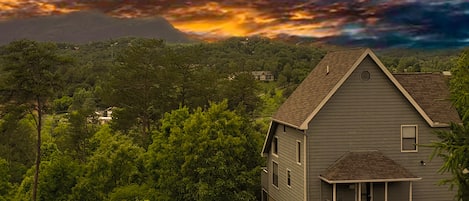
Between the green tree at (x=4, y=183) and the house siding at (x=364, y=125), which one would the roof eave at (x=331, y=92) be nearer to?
the house siding at (x=364, y=125)

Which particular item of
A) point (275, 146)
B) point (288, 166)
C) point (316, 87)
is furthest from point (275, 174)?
point (316, 87)

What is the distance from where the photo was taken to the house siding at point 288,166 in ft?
98.3

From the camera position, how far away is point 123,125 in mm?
50281

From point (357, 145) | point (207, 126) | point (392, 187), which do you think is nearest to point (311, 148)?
point (357, 145)

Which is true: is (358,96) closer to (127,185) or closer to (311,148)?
(311,148)

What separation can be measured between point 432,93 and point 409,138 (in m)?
3.39

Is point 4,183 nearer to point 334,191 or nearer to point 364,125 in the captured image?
point 334,191

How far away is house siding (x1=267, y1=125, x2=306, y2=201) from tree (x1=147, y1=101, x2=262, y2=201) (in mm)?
1443

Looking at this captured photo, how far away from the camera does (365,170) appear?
28.2 meters

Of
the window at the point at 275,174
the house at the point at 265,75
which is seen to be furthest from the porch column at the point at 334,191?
the house at the point at 265,75

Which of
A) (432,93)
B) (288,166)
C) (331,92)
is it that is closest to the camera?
(331,92)

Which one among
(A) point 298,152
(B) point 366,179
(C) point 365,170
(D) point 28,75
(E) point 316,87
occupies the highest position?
(D) point 28,75

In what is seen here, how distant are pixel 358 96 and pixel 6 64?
73.4 feet

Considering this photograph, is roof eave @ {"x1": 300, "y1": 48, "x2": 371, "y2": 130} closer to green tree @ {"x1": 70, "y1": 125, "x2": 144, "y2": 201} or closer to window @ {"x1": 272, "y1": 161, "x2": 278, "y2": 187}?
window @ {"x1": 272, "y1": 161, "x2": 278, "y2": 187}
